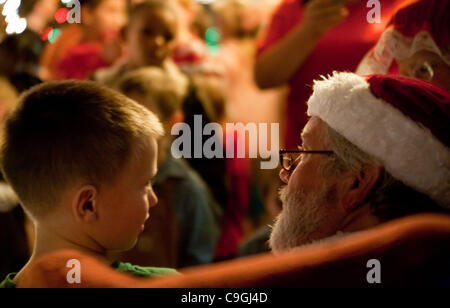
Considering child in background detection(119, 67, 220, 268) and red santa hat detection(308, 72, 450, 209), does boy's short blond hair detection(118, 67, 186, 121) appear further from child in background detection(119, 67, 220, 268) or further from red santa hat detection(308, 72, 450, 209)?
red santa hat detection(308, 72, 450, 209)

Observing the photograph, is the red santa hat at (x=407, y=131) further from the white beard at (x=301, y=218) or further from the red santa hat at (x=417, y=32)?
the red santa hat at (x=417, y=32)

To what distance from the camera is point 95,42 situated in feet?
15.5

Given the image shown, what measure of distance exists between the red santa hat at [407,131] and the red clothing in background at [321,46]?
105 cm

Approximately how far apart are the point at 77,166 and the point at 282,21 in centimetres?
168

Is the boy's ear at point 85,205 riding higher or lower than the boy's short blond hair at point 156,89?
lower

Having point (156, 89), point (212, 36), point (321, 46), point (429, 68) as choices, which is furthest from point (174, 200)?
point (212, 36)

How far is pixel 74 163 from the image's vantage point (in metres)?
1.68

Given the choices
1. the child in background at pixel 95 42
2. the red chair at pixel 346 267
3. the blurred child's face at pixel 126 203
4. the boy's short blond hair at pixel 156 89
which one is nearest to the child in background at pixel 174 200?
the boy's short blond hair at pixel 156 89

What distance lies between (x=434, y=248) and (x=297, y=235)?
0.53m

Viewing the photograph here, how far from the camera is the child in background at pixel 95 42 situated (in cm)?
420

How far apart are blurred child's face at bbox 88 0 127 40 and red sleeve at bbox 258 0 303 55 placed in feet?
5.74

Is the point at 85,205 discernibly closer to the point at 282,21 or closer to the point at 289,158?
the point at 289,158

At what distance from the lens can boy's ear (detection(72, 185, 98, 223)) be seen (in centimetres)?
168
